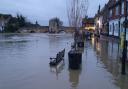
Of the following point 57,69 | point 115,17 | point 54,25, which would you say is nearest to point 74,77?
point 57,69

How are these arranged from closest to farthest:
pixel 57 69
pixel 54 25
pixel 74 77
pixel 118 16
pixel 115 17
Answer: pixel 74 77
pixel 57 69
pixel 118 16
pixel 115 17
pixel 54 25

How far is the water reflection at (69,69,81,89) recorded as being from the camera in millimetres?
14227

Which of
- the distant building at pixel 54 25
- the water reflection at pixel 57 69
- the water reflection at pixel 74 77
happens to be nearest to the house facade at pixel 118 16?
the water reflection at pixel 57 69

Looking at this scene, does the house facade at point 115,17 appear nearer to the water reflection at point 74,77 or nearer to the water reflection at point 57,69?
the water reflection at point 57,69

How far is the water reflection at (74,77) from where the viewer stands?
46.7ft

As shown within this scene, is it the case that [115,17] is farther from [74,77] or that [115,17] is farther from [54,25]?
[54,25]

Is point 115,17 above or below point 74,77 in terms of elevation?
above

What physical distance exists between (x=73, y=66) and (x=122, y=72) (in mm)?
3198

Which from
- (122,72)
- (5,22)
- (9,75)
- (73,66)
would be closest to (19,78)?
(9,75)

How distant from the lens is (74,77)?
1622 centimetres

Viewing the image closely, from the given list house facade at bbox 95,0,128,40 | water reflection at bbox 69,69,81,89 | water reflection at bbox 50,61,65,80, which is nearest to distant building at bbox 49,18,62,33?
house facade at bbox 95,0,128,40

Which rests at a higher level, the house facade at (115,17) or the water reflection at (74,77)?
the house facade at (115,17)

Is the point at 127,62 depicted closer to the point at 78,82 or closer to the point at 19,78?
the point at 78,82

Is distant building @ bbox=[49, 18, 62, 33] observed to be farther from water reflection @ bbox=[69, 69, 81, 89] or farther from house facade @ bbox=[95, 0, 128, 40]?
water reflection @ bbox=[69, 69, 81, 89]
